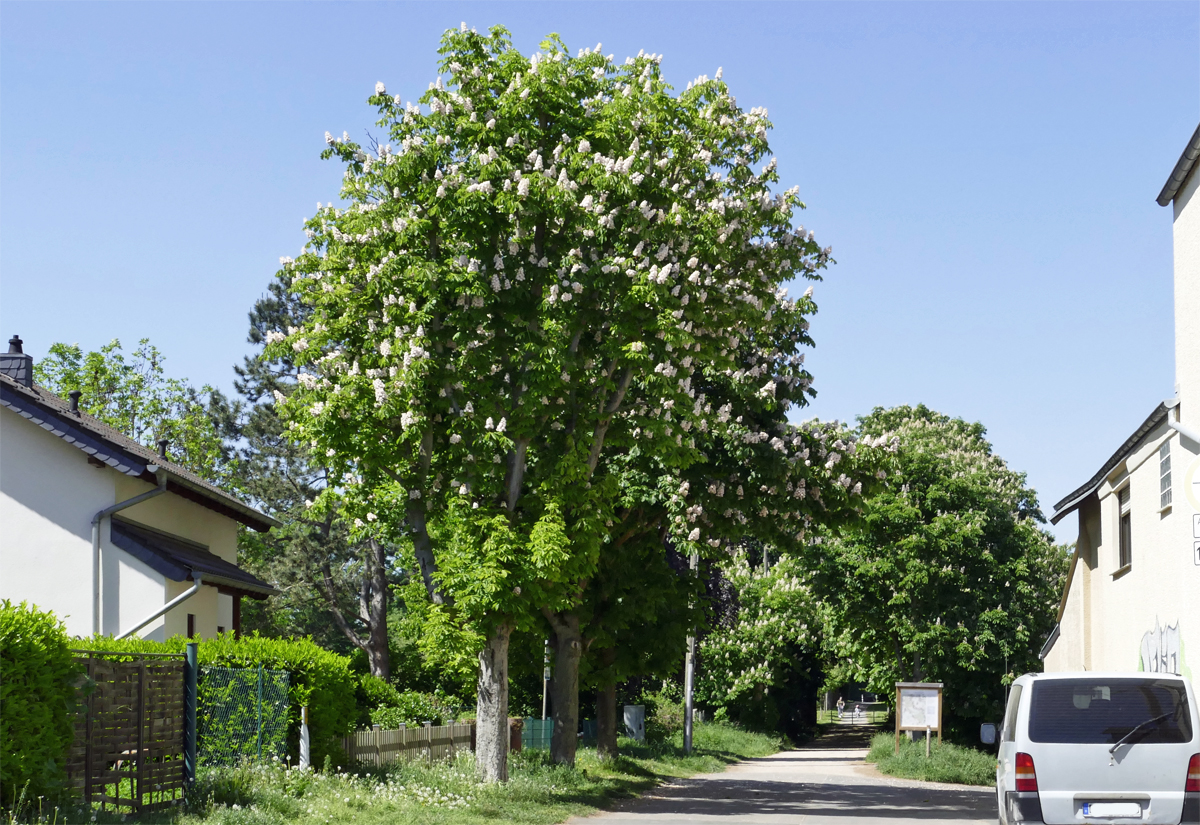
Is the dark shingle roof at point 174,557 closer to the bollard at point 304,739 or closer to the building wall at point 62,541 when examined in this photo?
the building wall at point 62,541

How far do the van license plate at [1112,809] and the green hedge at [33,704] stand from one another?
977cm

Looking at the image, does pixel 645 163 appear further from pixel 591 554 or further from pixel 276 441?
pixel 276 441

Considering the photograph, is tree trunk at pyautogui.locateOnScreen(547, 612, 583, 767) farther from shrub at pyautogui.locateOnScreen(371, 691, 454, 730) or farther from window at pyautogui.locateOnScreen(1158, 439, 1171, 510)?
window at pyautogui.locateOnScreen(1158, 439, 1171, 510)

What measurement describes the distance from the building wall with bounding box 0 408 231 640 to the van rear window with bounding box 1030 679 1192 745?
16377 millimetres

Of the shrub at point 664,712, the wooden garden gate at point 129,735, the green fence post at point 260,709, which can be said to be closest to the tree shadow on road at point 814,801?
the green fence post at point 260,709

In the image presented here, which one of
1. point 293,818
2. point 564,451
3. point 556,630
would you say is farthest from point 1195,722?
point 556,630

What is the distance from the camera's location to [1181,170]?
17.6 metres

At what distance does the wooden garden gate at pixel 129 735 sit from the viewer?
13820 mm

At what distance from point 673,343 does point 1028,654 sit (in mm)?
25483

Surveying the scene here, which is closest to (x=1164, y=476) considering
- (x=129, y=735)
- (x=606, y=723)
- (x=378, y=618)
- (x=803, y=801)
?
(x=803, y=801)

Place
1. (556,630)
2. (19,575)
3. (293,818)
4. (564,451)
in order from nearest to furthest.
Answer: (293,818) → (564,451) → (19,575) → (556,630)

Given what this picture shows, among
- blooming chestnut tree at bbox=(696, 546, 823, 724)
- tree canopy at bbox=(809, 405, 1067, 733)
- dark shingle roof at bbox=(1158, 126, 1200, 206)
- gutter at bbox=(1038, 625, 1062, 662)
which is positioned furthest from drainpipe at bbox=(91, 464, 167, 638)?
blooming chestnut tree at bbox=(696, 546, 823, 724)

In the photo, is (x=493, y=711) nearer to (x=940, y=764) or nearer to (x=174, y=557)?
(x=174, y=557)

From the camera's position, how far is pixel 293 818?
15258mm
